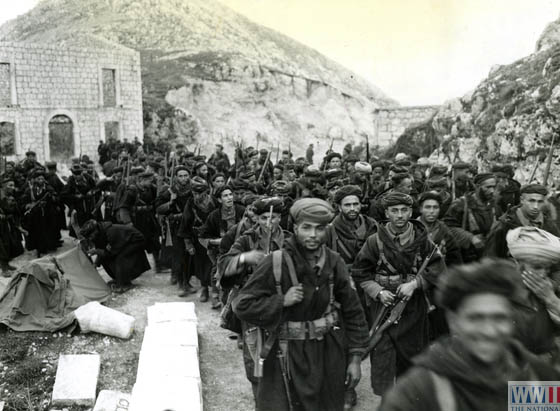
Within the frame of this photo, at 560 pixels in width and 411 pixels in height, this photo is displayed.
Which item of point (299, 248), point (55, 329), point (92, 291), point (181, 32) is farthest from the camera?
point (181, 32)

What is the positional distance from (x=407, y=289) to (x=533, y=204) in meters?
1.49

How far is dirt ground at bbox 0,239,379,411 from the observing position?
5.90 m

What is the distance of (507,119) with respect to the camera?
13.1 metres

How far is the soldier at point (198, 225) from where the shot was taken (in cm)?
873

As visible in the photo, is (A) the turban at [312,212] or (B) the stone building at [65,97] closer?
(A) the turban at [312,212]

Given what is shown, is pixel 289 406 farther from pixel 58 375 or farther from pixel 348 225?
pixel 58 375

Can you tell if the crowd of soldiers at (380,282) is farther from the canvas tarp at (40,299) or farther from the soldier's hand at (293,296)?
the canvas tarp at (40,299)

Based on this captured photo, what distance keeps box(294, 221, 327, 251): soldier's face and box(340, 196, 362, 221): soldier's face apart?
234 cm

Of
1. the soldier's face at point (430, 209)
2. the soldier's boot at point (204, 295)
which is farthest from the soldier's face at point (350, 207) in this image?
the soldier's boot at point (204, 295)

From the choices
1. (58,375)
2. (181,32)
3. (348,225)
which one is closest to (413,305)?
(348,225)

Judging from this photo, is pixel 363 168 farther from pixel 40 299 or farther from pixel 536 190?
pixel 40 299

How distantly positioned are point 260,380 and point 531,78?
42.2ft

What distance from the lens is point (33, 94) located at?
89.7ft

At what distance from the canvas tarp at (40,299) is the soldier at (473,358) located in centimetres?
631
